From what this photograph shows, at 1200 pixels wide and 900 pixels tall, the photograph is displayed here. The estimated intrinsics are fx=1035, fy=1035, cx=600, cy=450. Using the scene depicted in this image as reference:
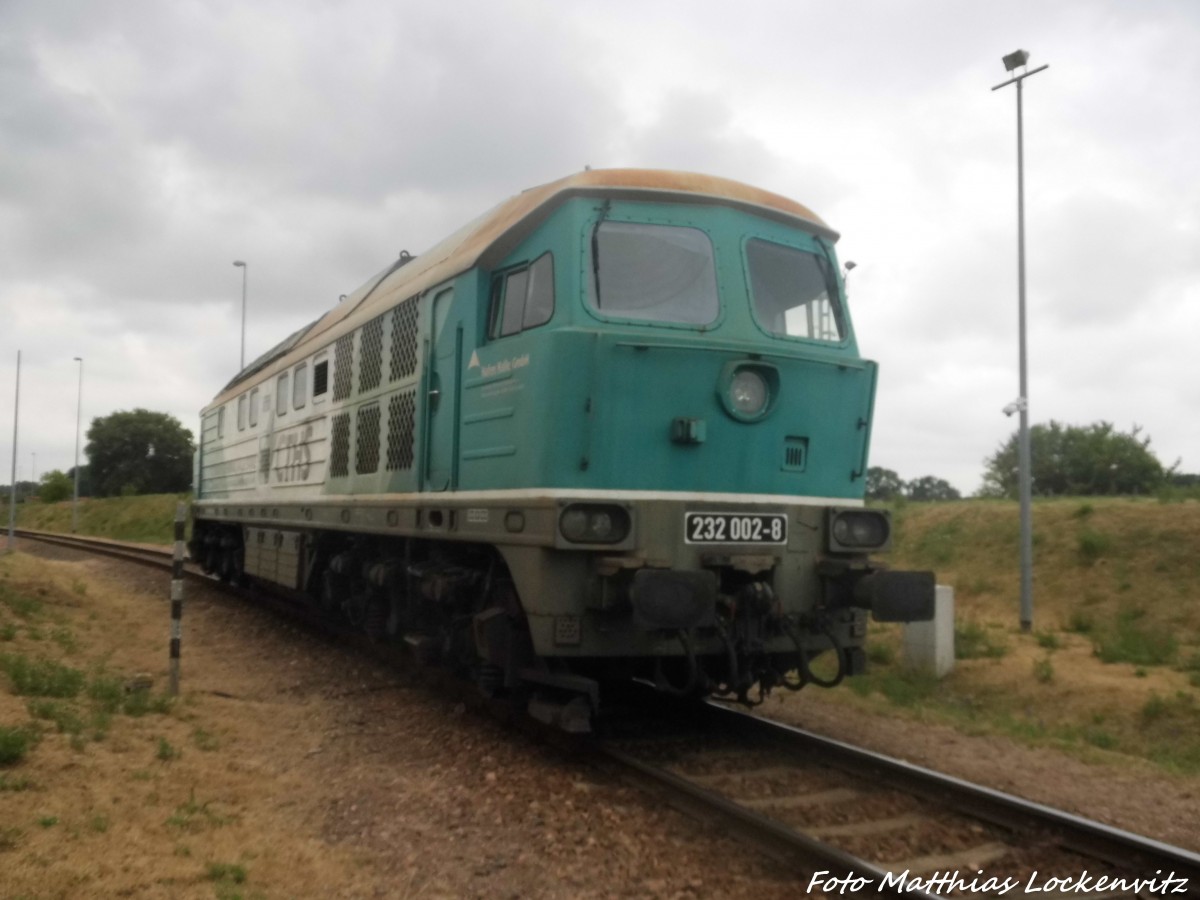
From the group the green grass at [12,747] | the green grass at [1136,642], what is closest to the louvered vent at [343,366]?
the green grass at [12,747]

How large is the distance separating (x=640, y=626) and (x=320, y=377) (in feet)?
19.1

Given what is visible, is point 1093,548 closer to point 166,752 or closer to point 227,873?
point 166,752

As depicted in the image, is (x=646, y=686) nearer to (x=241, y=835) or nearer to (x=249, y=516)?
(x=241, y=835)

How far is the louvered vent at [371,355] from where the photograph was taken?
8.40m

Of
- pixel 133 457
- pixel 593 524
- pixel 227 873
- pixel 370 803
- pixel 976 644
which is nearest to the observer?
pixel 227 873

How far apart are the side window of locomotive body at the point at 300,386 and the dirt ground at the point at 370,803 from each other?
3.26 m

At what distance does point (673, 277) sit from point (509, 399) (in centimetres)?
123

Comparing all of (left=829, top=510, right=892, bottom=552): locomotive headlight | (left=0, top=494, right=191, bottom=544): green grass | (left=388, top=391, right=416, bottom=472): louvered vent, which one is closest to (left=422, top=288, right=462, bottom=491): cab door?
(left=388, top=391, right=416, bottom=472): louvered vent

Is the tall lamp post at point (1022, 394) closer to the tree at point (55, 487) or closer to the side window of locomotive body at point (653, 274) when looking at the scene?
the side window of locomotive body at point (653, 274)

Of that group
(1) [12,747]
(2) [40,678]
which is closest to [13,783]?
(1) [12,747]

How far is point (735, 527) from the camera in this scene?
5938 mm

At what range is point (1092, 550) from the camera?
15398 millimetres

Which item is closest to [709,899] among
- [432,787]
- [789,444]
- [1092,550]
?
[432,787]

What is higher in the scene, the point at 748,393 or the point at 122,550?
the point at 748,393
